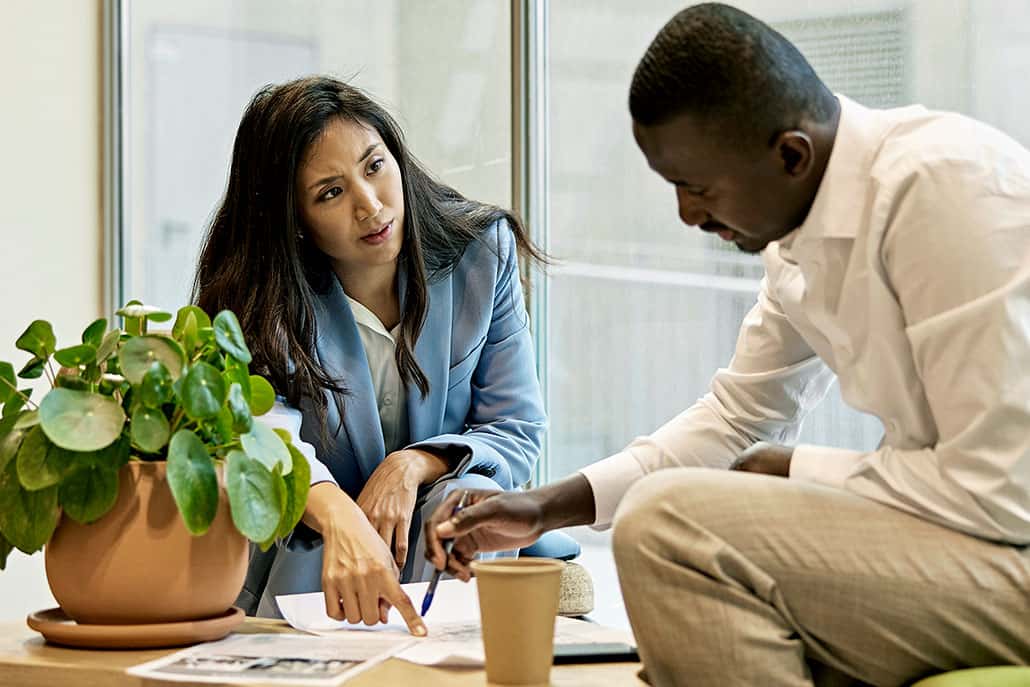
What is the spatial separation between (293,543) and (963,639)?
47.0 inches

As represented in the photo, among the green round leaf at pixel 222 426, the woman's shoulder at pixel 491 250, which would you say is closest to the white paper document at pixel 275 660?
the green round leaf at pixel 222 426

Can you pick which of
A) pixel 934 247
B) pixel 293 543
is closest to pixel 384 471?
pixel 293 543

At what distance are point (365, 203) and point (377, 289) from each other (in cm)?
21

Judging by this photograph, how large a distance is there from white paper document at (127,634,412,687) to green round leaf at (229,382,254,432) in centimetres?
24

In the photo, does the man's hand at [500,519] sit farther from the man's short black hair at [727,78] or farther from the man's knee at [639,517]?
the man's short black hair at [727,78]

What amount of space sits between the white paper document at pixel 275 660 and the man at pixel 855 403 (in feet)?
1.10

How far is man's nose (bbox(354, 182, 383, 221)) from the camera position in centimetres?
218

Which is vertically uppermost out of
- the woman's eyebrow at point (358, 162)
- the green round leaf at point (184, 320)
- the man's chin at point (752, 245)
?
the woman's eyebrow at point (358, 162)

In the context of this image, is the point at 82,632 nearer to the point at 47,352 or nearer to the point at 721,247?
the point at 47,352

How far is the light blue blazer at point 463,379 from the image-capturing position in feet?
7.32

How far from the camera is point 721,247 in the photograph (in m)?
2.53

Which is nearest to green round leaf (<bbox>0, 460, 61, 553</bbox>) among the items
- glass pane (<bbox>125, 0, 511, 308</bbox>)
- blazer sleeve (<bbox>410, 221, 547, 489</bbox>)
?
blazer sleeve (<bbox>410, 221, 547, 489</bbox>)

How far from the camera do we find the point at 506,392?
236 centimetres

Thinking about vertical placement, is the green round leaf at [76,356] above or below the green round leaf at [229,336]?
below
